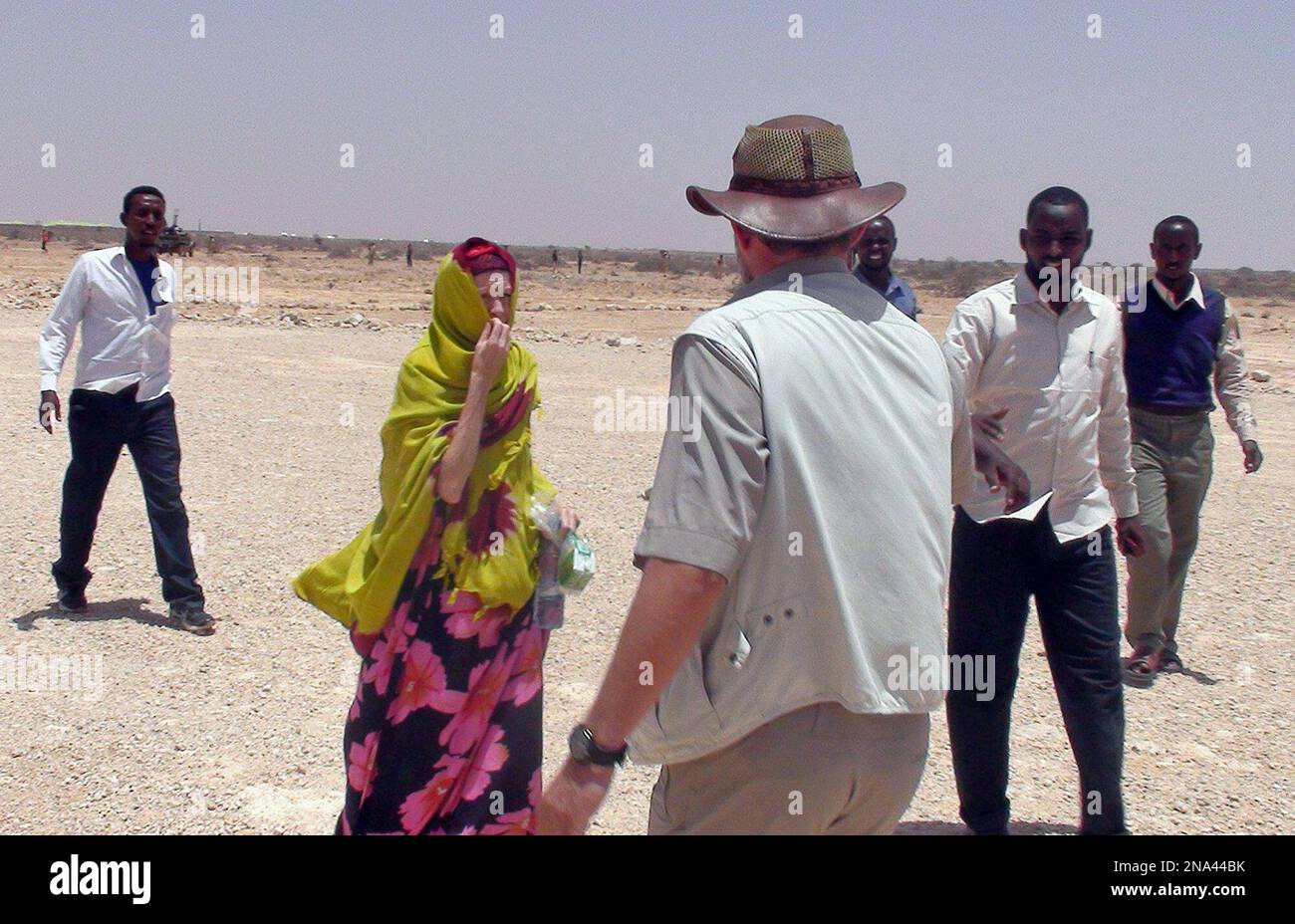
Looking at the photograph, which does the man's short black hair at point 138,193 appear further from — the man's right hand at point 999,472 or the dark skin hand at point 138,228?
the man's right hand at point 999,472

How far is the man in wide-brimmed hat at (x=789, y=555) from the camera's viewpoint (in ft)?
6.45

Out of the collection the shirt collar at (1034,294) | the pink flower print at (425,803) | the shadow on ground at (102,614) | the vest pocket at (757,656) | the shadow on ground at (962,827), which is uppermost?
the shirt collar at (1034,294)

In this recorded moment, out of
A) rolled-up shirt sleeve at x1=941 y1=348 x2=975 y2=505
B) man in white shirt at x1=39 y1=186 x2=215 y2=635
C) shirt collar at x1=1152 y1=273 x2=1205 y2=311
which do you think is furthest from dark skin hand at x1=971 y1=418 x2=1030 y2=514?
man in white shirt at x1=39 y1=186 x2=215 y2=635

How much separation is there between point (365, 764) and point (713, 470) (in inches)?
81.2

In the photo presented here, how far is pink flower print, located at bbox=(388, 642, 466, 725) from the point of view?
3.65 m

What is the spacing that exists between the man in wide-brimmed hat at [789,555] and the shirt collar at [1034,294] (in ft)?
6.31

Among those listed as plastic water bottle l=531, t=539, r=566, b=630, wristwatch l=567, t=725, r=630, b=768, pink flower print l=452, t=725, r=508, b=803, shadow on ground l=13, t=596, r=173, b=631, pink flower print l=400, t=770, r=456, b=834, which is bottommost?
shadow on ground l=13, t=596, r=173, b=631

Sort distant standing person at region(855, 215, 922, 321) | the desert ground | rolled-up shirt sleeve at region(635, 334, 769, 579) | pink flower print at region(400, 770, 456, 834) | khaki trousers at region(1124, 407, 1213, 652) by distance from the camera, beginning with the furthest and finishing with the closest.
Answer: distant standing person at region(855, 215, 922, 321), khaki trousers at region(1124, 407, 1213, 652), the desert ground, pink flower print at region(400, 770, 456, 834), rolled-up shirt sleeve at region(635, 334, 769, 579)

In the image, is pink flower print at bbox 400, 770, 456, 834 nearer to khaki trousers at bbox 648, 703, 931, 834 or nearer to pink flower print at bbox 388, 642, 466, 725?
pink flower print at bbox 388, 642, 466, 725

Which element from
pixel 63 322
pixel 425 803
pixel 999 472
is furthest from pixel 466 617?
pixel 63 322

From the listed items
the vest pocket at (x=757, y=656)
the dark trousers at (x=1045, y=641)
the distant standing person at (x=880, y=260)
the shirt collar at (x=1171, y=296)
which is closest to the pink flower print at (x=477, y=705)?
the dark trousers at (x=1045, y=641)

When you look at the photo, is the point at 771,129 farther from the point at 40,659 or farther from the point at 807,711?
the point at 40,659

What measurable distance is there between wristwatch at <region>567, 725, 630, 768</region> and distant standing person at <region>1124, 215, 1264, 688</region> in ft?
14.1

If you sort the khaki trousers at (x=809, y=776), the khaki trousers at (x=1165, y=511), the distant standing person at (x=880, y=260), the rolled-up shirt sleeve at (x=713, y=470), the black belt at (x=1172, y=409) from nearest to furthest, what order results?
1. the rolled-up shirt sleeve at (x=713, y=470)
2. the khaki trousers at (x=809, y=776)
3. the khaki trousers at (x=1165, y=511)
4. the black belt at (x=1172, y=409)
5. the distant standing person at (x=880, y=260)
